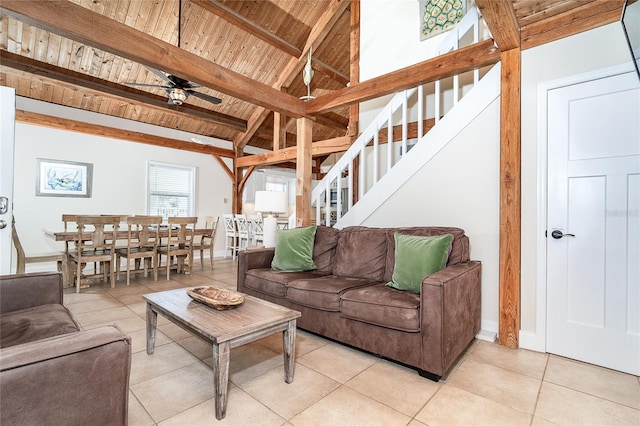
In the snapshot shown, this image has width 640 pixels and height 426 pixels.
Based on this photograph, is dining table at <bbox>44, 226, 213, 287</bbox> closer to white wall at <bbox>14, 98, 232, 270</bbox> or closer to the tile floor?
white wall at <bbox>14, 98, 232, 270</bbox>

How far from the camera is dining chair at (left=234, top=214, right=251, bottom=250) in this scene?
6.21 metres

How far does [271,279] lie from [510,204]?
82.9 inches

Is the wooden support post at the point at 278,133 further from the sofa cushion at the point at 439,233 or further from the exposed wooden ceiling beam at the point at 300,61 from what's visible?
the sofa cushion at the point at 439,233

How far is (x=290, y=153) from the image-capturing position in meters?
6.31

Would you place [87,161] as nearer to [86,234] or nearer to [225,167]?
[86,234]

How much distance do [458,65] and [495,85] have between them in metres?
0.37

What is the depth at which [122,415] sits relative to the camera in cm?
101

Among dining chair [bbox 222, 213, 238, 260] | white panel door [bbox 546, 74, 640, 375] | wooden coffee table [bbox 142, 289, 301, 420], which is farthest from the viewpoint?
dining chair [bbox 222, 213, 238, 260]

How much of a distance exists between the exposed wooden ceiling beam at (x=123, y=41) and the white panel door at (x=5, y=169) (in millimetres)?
613

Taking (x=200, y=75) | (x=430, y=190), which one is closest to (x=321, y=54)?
(x=200, y=75)

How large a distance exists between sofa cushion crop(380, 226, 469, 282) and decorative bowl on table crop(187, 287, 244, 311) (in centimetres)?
131

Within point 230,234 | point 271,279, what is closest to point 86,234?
point 271,279

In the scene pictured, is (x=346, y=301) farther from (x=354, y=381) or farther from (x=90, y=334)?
(x=90, y=334)

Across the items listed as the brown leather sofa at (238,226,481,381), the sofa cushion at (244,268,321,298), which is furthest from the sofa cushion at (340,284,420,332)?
the sofa cushion at (244,268,321,298)
